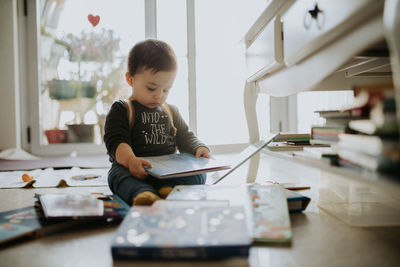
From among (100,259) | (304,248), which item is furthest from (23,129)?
(304,248)

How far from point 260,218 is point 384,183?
0.87ft

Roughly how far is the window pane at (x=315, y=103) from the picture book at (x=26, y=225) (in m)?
1.30

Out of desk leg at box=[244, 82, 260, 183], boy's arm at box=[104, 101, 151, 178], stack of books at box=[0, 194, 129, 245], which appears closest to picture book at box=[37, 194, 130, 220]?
stack of books at box=[0, 194, 129, 245]

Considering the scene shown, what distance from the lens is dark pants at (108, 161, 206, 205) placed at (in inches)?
30.9

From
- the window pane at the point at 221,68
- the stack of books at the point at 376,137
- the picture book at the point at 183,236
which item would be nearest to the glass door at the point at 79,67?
the window pane at the point at 221,68

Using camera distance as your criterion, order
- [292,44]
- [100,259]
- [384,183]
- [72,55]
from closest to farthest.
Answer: [384,183] → [100,259] → [292,44] → [72,55]

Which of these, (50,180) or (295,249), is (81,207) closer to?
(295,249)

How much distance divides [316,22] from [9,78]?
234 cm

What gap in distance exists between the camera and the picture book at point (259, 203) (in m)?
0.56

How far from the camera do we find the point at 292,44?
713 millimetres

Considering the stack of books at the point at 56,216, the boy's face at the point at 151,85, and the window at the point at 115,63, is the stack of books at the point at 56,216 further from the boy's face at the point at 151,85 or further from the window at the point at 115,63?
the window at the point at 115,63

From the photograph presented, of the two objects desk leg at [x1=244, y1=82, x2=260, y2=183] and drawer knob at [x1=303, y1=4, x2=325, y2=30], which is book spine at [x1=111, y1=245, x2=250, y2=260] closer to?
drawer knob at [x1=303, y1=4, x2=325, y2=30]

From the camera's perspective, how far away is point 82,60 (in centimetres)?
255

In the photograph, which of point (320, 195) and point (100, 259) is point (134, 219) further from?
point (320, 195)
